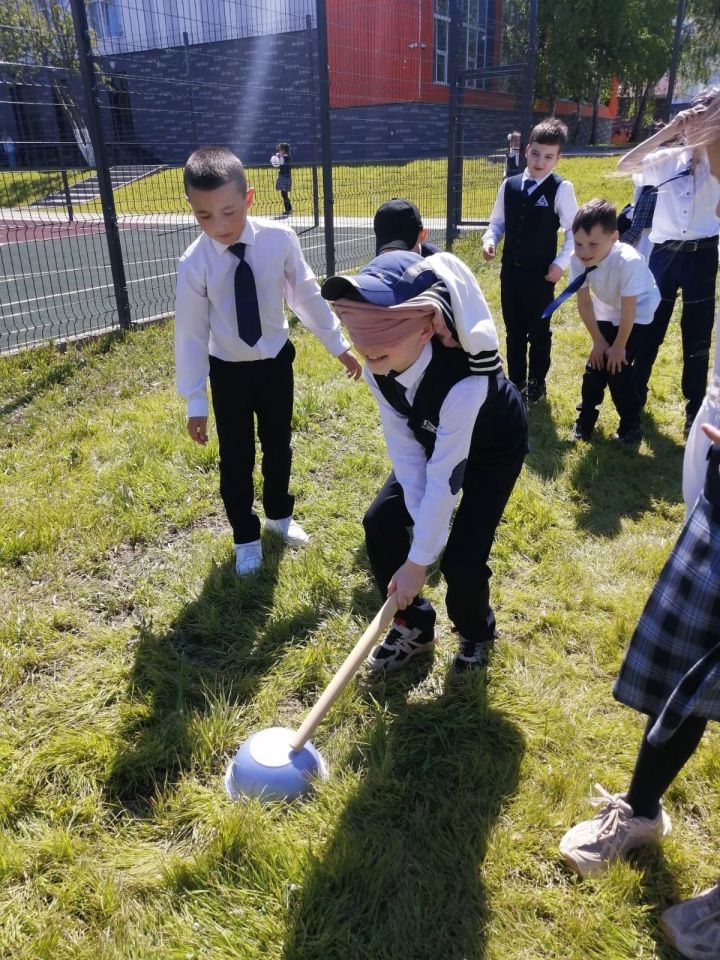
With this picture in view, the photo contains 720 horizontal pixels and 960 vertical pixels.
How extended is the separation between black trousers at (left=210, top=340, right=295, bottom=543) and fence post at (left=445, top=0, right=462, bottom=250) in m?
7.91

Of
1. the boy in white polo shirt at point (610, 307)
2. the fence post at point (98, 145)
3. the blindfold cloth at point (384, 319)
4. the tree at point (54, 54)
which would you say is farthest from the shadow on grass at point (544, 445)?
the tree at point (54, 54)

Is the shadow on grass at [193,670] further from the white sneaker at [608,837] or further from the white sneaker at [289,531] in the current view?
the white sneaker at [608,837]

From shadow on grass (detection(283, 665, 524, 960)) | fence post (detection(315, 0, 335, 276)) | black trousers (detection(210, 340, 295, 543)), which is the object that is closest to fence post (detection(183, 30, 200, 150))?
fence post (detection(315, 0, 335, 276))

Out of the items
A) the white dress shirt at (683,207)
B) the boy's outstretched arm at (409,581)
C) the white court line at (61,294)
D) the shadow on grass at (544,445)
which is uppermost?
the white dress shirt at (683,207)

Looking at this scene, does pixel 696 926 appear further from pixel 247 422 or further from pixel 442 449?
pixel 247 422

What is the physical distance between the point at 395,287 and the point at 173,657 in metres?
1.73

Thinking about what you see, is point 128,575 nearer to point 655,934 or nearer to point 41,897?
point 41,897

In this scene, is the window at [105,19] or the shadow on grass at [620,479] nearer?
the shadow on grass at [620,479]

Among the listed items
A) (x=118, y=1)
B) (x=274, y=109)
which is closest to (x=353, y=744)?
(x=118, y=1)

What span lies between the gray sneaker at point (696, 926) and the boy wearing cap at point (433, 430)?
1.02 meters

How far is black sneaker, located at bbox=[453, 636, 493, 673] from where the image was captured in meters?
2.67

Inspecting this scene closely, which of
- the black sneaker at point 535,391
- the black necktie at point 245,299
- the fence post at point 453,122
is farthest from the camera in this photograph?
the fence post at point 453,122

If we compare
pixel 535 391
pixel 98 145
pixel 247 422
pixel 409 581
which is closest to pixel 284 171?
pixel 98 145

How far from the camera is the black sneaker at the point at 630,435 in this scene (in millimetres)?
4582
